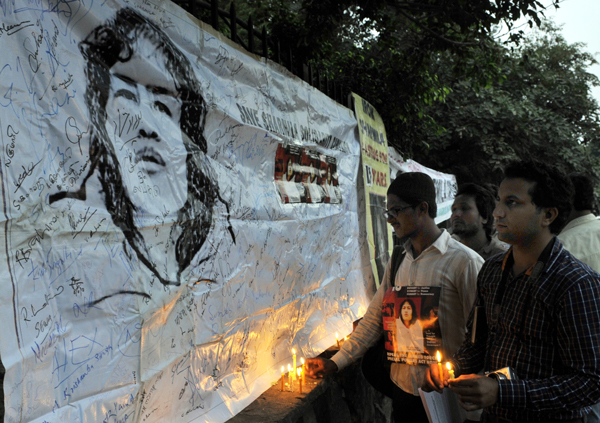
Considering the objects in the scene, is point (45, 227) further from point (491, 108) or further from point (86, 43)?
point (491, 108)

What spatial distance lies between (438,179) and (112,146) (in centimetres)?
728

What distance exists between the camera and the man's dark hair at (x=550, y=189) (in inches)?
75.7

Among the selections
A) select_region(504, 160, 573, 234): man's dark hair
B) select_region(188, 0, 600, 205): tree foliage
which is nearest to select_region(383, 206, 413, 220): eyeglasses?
select_region(504, 160, 573, 234): man's dark hair

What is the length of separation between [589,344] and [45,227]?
1.86m

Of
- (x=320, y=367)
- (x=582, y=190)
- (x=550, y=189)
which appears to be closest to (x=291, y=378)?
(x=320, y=367)

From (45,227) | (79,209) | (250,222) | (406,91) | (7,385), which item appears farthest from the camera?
(406,91)

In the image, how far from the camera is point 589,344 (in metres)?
1.65

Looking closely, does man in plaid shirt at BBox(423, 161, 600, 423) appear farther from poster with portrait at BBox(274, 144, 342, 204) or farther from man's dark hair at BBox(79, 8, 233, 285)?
poster with portrait at BBox(274, 144, 342, 204)

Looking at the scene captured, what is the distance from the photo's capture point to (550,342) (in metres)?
1.76

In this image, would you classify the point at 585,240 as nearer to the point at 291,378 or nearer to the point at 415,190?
the point at 415,190

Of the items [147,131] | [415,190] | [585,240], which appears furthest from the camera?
[585,240]

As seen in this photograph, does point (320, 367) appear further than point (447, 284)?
Yes

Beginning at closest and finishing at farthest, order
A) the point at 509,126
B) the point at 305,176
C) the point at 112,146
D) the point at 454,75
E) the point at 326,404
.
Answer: the point at 112,146
the point at 326,404
the point at 305,176
the point at 454,75
the point at 509,126

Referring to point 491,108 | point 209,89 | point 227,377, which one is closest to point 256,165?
point 209,89
